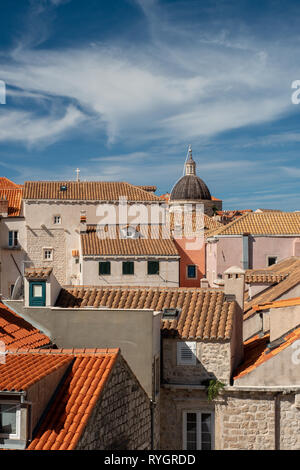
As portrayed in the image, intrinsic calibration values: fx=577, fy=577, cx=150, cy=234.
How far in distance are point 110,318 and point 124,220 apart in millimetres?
33589

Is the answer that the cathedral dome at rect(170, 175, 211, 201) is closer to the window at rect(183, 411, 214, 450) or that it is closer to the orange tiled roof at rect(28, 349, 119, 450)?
the window at rect(183, 411, 214, 450)

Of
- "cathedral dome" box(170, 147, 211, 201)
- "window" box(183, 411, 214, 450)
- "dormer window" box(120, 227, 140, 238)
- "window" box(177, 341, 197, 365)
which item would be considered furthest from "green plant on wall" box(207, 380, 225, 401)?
"cathedral dome" box(170, 147, 211, 201)

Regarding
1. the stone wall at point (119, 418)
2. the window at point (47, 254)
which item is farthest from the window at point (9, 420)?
the window at point (47, 254)

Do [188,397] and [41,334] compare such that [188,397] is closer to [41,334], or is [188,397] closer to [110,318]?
[110,318]

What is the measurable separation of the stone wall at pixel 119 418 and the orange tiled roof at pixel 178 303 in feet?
11.1

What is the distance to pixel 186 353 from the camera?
1711 centimetres

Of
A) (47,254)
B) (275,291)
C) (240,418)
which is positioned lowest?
(240,418)

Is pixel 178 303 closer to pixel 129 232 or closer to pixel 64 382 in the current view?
pixel 64 382

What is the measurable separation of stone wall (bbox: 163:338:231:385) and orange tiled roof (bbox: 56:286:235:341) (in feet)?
1.11

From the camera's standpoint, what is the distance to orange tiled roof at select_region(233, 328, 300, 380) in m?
16.5

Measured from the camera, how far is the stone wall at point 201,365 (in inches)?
663

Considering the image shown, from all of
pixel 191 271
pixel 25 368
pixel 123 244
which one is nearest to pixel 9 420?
pixel 25 368

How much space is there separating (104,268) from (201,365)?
24741mm
